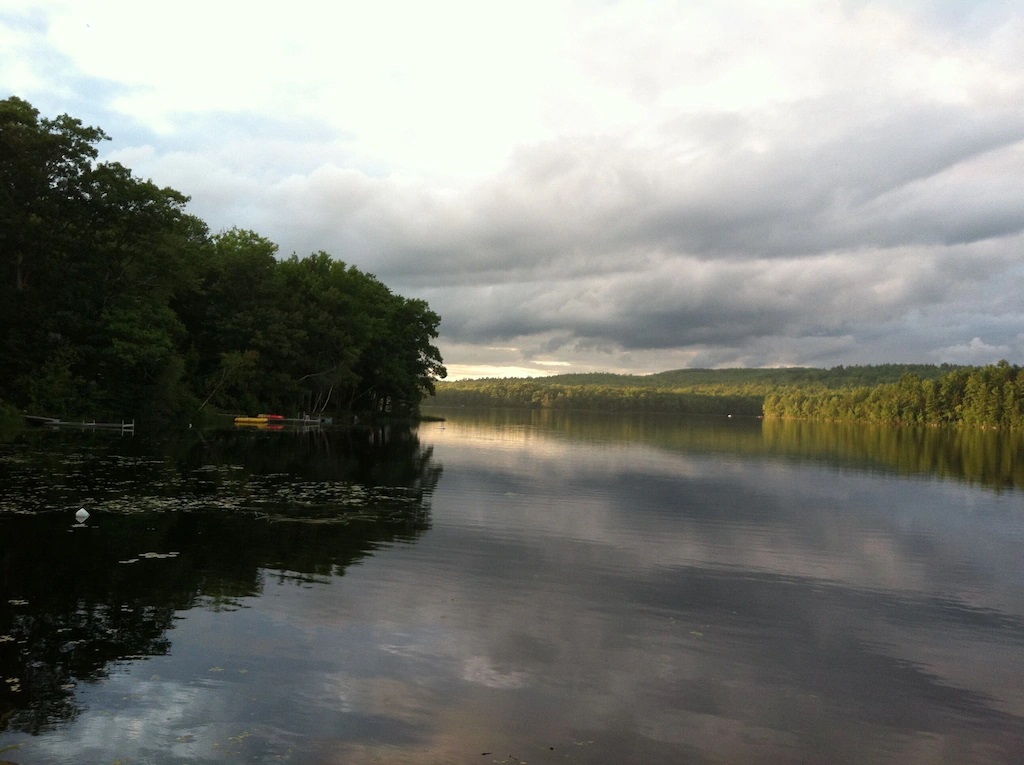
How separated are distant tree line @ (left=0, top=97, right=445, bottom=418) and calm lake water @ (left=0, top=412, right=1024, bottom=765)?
30918mm

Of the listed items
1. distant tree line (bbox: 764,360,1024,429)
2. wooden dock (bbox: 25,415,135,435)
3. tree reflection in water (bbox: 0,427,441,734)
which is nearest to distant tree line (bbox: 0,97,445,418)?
wooden dock (bbox: 25,415,135,435)

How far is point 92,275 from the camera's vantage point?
59.2 metres

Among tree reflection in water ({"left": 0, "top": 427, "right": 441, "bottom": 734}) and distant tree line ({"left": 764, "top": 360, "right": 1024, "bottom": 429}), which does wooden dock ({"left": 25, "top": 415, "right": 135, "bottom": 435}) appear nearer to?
tree reflection in water ({"left": 0, "top": 427, "right": 441, "bottom": 734})

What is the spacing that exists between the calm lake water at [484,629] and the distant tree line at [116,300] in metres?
30.9

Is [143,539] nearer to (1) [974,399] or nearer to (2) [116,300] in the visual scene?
(2) [116,300]

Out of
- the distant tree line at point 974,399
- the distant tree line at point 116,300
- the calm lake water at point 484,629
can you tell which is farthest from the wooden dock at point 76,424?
the distant tree line at point 974,399

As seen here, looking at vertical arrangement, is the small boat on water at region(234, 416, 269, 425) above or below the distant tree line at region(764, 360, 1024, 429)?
below

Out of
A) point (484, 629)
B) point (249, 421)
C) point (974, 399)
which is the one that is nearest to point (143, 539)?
point (484, 629)

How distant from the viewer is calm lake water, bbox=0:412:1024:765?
926cm

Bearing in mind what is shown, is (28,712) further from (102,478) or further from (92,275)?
(92,275)

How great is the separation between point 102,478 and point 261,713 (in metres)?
23.4

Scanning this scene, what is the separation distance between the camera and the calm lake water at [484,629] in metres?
9.26

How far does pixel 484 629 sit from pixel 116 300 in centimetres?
5840

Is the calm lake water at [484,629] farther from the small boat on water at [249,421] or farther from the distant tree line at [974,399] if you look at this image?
the distant tree line at [974,399]
